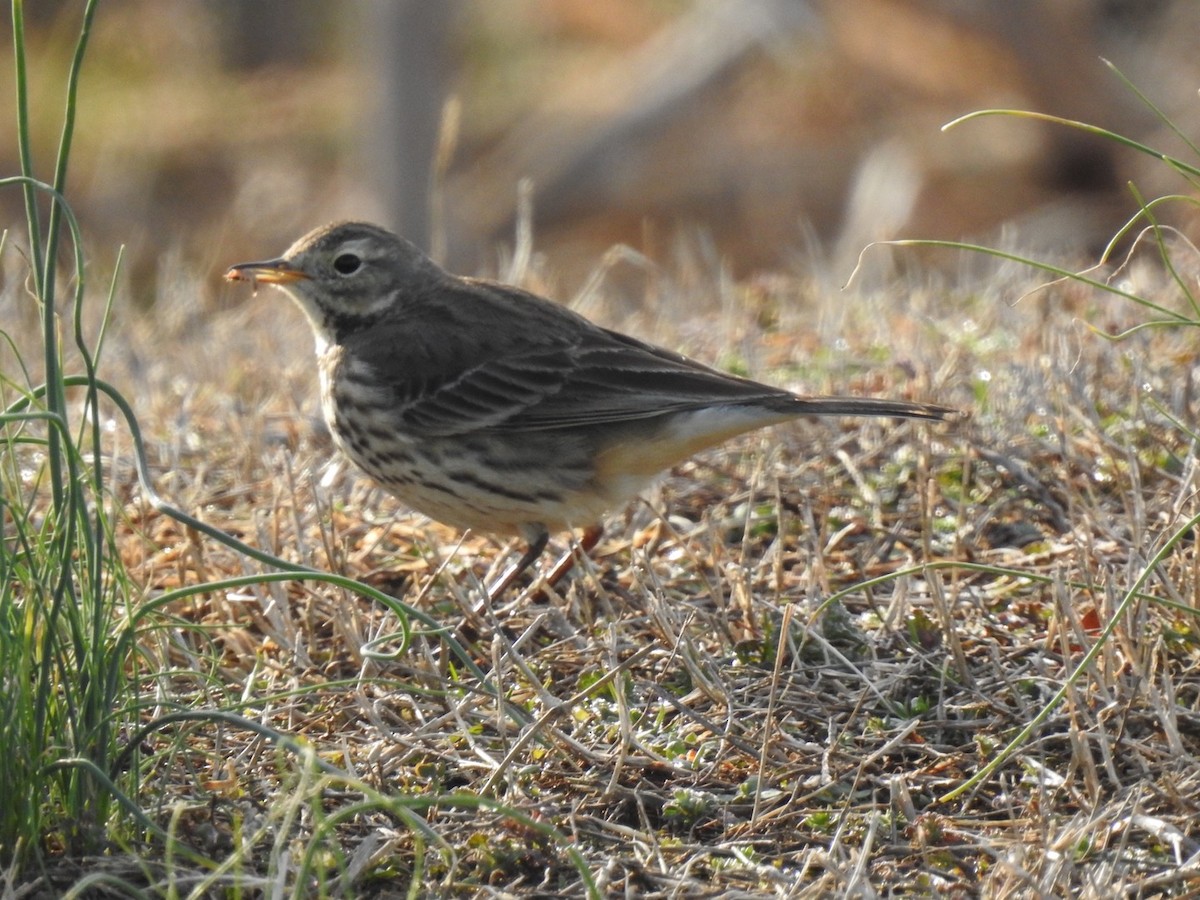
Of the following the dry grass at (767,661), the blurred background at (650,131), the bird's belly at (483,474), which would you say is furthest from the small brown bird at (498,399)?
the blurred background at (650,131)

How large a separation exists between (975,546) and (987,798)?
1.38m

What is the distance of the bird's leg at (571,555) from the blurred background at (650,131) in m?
8.82

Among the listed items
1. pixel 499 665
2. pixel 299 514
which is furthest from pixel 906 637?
pixel 299 514

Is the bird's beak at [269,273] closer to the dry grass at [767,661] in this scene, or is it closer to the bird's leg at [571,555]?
the dry grass at [767,661]

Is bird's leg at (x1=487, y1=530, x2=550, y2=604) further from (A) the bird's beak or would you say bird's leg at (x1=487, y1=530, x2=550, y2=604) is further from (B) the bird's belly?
(A) the bird's beak

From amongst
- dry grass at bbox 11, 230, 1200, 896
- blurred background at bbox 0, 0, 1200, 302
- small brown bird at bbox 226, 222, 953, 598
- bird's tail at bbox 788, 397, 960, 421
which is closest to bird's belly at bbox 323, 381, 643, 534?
small brown bird at bbox 226, 222, 953, 598

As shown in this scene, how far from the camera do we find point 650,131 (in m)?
17.7

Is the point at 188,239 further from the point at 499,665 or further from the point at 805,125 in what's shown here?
the point at 499,665

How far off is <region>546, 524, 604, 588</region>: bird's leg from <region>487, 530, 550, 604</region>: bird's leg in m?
0.08

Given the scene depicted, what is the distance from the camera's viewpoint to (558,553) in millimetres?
5172

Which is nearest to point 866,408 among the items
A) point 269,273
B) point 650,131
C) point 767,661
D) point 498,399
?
point 767,661

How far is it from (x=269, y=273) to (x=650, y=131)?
12.7 m

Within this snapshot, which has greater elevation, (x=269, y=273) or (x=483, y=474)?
(x=269, y=273)

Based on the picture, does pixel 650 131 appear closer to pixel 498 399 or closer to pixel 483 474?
pixel 498 399
